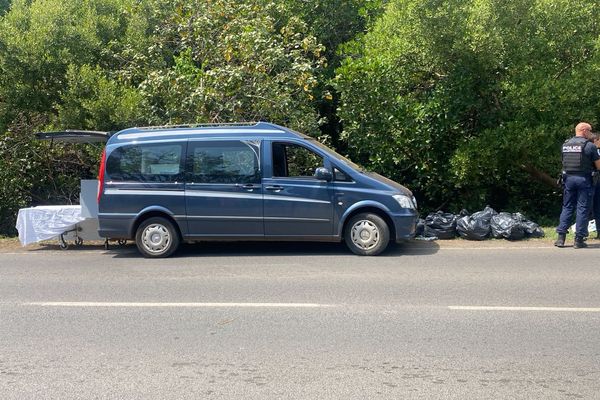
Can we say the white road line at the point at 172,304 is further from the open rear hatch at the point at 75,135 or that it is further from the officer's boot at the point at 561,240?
the officer's boot at the point at 561,240

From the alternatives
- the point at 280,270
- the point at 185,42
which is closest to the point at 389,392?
the point at 280,270

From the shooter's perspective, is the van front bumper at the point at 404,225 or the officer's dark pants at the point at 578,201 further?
the officer's dark pants at the point at 578,201

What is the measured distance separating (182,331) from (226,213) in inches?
161

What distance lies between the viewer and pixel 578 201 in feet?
34.7

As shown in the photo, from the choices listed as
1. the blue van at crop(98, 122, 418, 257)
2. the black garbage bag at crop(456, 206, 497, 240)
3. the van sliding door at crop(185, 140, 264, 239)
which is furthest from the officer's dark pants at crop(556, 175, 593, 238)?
the van sliding door at crop(185, 140, 264, 239)

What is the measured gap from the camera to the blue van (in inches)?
395

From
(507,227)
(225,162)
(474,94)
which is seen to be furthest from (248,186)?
(474,94)

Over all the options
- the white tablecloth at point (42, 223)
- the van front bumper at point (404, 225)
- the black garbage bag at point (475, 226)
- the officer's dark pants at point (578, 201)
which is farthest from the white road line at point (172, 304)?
the officer's dark pants at point (578, 201)

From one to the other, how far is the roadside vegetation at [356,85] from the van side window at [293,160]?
8.75 ft

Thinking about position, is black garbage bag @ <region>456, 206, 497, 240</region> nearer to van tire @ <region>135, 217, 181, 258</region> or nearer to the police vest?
the police vest

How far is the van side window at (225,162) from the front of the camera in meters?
10.2

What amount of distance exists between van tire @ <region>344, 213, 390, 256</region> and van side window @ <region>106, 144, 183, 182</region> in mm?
2820

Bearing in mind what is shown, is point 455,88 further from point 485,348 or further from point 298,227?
point 485,348

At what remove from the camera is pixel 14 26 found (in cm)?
1509
